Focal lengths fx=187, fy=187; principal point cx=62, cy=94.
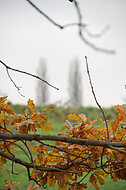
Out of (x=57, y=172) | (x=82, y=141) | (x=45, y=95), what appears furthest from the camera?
(x=45, y=95)

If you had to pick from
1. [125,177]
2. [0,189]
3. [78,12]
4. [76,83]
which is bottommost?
[0,189]

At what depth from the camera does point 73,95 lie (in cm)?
1529

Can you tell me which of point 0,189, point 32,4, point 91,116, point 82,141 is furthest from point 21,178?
point 91,116

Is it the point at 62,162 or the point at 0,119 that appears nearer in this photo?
the point at 0,119

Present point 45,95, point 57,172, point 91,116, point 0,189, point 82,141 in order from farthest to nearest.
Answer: point 45,95, point 91,116, point 0,189, point 57,172, point 82,141

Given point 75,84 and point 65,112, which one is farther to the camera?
point 75,84

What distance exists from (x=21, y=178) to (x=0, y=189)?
183 mm

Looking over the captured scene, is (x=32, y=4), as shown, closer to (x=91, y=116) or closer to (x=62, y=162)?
(x=62, y=162)

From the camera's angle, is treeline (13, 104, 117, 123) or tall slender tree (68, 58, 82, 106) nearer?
treeline (13, 104, 117, 123)

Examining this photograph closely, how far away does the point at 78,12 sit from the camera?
2.65ft

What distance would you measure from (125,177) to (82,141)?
38 centimetres

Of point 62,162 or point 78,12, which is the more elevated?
point 78,12

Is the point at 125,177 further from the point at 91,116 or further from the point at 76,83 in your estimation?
the point at 76,83

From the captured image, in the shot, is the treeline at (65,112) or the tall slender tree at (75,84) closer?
the treeline at (65,112)
